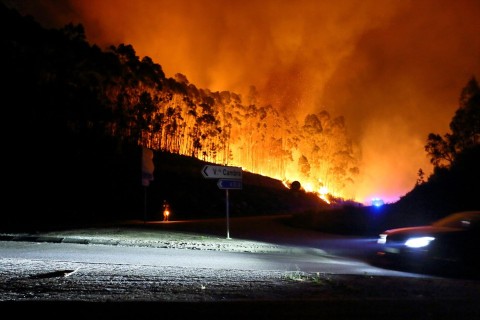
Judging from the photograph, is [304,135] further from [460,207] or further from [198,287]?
[198,287]

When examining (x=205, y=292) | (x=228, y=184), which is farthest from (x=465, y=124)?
(x=205, y=292)

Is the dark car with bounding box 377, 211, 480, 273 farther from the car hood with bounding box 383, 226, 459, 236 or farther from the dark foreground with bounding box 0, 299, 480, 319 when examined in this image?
the dark foreground with bounding box 0, 299, 480, 319

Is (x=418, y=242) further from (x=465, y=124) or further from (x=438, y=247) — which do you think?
(x=465, y=124)

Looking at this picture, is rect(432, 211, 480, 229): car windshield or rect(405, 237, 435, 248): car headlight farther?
rect(432, 211, 480, 229): car windshield

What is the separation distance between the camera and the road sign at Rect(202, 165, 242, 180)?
18547 mm

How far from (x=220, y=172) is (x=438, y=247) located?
9.44 meters

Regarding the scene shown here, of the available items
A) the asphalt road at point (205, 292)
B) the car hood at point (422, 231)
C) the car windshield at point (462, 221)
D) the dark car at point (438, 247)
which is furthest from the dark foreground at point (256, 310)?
the car windshield at point (462, 221)

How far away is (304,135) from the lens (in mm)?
112938

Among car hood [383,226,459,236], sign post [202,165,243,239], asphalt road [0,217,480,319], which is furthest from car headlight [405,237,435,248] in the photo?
sign post [202,165,243,239]

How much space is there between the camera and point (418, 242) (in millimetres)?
11461

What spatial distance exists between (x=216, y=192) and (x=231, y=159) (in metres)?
50.6

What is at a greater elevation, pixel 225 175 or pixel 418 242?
pixel 225 175

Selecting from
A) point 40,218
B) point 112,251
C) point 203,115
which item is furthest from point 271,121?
point 112,251

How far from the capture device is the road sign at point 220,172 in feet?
60.8
